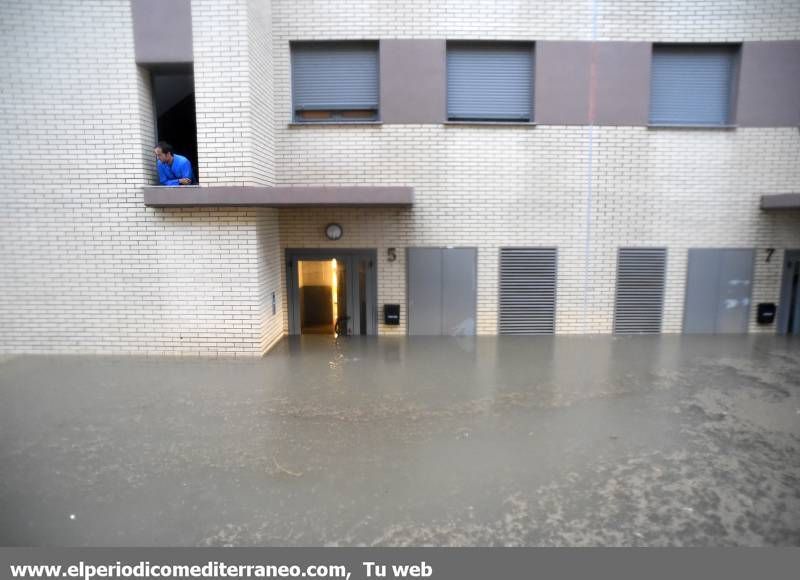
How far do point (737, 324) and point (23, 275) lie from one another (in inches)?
522

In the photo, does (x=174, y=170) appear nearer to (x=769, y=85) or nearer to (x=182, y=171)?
(x=182, y=171)

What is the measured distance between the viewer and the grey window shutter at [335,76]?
9430mm

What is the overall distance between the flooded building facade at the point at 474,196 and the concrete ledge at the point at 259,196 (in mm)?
417

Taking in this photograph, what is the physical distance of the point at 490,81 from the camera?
9.50 meters

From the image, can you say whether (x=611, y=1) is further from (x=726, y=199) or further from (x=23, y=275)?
(x=23, y=275)

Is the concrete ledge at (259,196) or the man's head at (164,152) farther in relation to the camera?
the man's head at (164,152)

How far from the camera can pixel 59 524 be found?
373 centimetres

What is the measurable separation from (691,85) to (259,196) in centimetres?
845

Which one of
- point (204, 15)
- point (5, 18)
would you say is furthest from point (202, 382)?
point (5, 18)

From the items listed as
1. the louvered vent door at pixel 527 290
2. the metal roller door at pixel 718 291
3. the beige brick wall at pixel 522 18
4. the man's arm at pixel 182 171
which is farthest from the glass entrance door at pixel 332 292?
the metal roller door at pixel 718 291

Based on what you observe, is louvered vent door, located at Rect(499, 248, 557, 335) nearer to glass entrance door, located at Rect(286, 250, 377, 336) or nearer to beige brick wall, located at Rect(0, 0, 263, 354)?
glass entrance door, located at Rect(286, 250, 377, 336)

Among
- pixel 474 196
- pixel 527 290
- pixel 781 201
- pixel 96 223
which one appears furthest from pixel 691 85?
pixel 96 223

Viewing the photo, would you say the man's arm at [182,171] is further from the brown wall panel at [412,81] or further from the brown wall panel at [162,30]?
the brown wall panel at [412,81]

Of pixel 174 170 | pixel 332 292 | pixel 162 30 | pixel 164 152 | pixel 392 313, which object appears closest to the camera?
pixel 162 30
